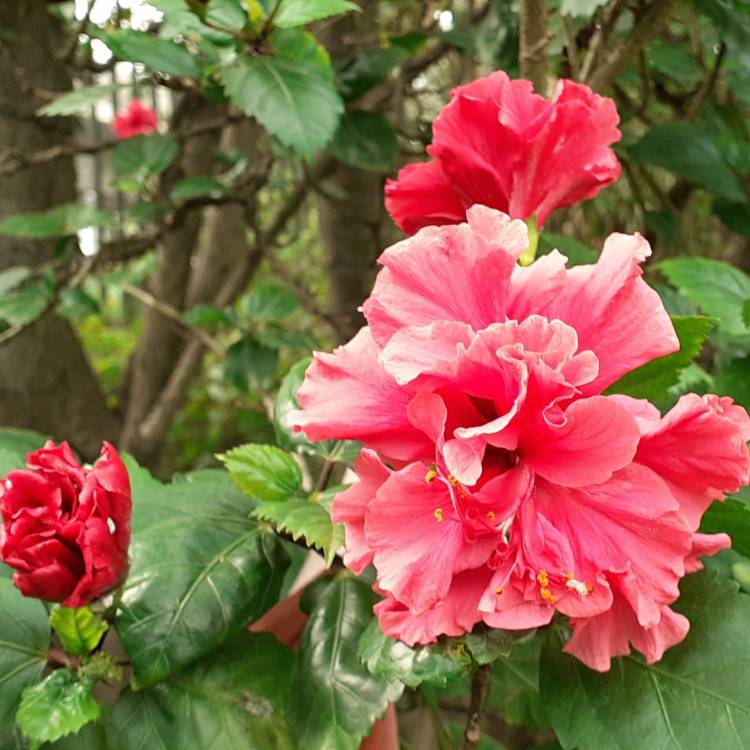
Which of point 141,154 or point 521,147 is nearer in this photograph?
point 521,147

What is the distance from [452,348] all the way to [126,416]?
1.56 metres

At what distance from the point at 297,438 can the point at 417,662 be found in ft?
0.94

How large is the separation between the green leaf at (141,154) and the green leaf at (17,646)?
79cm

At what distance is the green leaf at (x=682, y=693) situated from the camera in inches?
21.5

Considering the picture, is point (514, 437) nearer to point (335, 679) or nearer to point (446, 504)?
point (446, 504)

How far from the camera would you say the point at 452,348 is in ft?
1.55

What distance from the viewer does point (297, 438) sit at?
0.76 metres

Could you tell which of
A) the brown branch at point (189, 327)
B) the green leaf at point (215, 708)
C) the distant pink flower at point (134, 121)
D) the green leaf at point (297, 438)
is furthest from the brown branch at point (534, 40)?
the distant pink flower at point (134, 121)

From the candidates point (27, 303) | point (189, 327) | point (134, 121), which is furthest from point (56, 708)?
point (134, 121)

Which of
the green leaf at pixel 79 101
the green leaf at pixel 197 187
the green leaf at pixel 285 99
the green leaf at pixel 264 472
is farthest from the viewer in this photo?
the green leaf at pixel 197 187

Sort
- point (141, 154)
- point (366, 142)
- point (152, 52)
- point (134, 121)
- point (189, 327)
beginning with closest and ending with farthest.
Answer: point (152, 52) → point (366, 142) → point (141, 154) → point (189, 327) → point (134, 121)

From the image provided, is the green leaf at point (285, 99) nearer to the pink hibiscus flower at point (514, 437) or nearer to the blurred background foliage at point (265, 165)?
the blurred background foliage at point (265, 165)

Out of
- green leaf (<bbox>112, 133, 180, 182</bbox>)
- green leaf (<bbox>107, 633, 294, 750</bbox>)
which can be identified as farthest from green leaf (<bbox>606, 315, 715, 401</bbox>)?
green leaf (<bbox>112, 133, 180, 182</bbox>)

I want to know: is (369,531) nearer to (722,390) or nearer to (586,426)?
(586,426)
